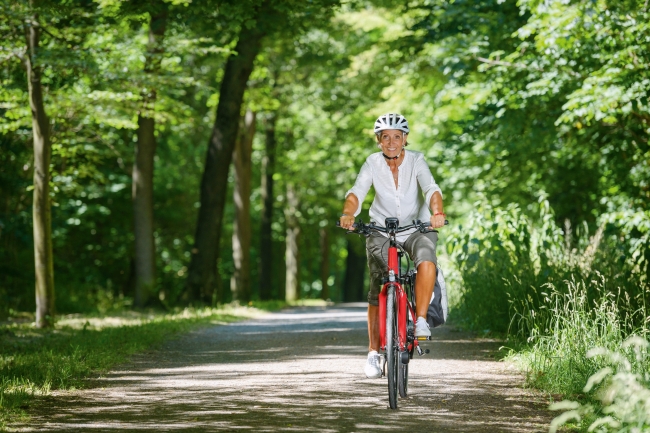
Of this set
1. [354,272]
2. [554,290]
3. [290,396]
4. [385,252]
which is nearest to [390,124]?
[385,252]

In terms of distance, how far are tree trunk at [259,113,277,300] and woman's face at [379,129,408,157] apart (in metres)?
23.4

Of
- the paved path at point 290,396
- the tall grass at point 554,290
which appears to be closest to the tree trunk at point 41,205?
the paved path at point 290,396

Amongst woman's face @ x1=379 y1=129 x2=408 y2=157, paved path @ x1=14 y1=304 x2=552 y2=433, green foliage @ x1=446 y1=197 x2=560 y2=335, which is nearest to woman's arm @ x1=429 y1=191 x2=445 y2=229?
woman's face @ x1=379 y1=129 x2=408 y2=157

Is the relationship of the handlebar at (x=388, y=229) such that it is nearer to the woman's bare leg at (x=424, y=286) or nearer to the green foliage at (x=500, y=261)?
the woman's bare leg at (x=424, y=286)

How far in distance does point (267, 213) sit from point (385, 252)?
2368 centimetres

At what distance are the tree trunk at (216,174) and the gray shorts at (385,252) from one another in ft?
42.0

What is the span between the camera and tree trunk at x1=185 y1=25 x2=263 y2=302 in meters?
19.9

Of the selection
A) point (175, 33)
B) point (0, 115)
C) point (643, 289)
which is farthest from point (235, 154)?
point (643, 289)

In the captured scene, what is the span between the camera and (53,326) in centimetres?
1410

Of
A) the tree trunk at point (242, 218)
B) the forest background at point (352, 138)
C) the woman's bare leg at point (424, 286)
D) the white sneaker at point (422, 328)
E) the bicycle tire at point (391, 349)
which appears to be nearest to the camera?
the bicycle tire at point (391, 349)

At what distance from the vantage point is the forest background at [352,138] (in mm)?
11883

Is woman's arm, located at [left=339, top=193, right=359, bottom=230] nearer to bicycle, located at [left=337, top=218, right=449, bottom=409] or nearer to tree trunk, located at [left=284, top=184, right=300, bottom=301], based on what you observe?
bicycle, located at [left=337, top=218, right=449, bottom=409]

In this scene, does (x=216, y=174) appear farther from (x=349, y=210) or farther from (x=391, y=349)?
(x=391, y=349)

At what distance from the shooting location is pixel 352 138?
108 ft
